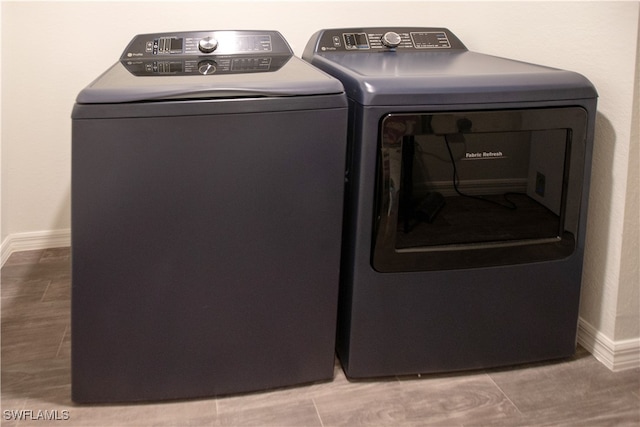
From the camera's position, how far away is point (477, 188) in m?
1.49

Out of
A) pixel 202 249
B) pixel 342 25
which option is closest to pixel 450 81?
pixel 202 249

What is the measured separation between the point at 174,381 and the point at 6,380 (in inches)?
16.9

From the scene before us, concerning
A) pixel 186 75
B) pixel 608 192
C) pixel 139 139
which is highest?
pixel 186 75

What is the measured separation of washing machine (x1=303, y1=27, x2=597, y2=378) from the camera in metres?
1.42

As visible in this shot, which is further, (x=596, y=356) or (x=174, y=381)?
(x=596, y=356)

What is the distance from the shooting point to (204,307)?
142 centimetres

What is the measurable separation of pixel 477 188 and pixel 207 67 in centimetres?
73

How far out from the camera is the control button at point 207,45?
1.82 metres

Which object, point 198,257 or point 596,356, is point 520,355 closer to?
point 596,356

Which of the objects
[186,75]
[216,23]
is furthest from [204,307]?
[216,23]

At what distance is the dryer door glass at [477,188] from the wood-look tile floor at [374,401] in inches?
11.9

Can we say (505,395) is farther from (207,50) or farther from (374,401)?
(207,50)

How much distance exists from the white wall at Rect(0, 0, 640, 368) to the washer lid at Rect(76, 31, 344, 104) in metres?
0.38

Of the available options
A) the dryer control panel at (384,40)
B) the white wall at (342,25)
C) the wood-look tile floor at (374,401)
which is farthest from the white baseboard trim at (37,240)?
the dryer control panel at (384,40)
